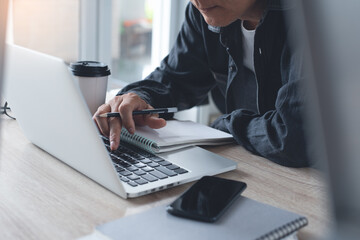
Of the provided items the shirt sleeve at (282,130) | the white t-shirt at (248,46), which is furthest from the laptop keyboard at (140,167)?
the white t-shirt at (248,46)

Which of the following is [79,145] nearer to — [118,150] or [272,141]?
[118,150]

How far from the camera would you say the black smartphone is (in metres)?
0.56

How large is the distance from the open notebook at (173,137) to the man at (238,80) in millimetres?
20

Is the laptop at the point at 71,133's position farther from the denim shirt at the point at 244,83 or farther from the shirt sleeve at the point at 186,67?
the shirt sleeve at the point at 186,67

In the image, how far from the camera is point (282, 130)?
95cm

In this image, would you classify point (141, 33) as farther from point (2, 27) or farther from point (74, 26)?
point (2, 27)

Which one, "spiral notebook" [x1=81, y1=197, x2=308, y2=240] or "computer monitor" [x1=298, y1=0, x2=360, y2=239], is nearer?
"computer monitor" [x1=298, y1=0, x2=360, y2=239]

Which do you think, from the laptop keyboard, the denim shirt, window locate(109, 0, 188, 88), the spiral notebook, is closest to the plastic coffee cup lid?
the denim shirt

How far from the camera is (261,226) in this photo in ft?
1.80

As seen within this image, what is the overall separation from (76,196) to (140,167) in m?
0.14

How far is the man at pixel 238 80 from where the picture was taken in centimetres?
93

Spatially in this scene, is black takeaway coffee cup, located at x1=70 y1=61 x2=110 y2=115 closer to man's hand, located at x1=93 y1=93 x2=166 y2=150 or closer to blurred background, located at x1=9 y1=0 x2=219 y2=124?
man's hand, located at x1=93 y1=93 x2=166 y2=150

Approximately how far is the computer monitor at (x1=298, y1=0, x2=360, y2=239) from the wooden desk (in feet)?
1.03

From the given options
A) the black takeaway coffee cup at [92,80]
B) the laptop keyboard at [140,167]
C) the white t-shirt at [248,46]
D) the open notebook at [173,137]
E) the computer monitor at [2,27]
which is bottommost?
the laptop keyboard at [140,167]
